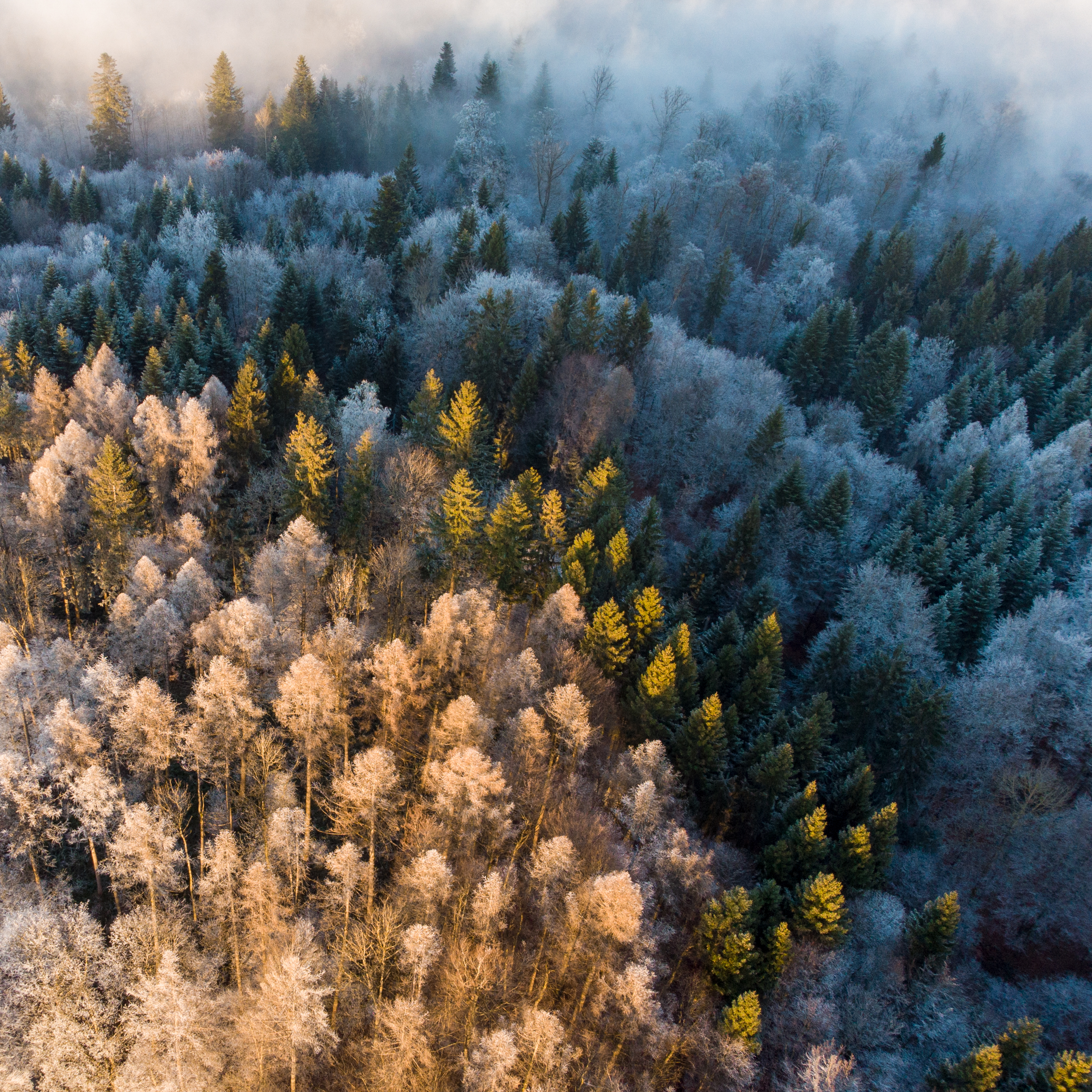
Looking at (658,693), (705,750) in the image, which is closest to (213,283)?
(658,693)

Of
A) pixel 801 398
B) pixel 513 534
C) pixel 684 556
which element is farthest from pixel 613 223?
pixel 513 534

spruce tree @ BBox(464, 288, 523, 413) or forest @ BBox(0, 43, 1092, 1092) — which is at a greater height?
spruce tree @ BBox(464, 288, 523, 413)

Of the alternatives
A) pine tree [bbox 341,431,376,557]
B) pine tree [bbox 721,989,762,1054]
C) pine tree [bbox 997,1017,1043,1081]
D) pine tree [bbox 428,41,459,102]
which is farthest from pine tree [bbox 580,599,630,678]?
pine tree [bbox 428,41,459,102]

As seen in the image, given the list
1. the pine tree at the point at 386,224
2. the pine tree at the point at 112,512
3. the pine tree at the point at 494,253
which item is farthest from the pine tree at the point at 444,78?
the pine tree at the point at 112,512

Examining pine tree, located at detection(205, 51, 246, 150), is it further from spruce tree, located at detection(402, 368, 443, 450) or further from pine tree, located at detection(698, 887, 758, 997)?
pine tree, located at detection(698, 887, 758, 997)

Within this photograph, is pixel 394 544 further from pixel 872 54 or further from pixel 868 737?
pixel 872 54

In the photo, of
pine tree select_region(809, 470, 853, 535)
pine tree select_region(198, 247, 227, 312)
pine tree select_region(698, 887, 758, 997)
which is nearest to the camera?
pine tree select_region(698, 887, 758, 997)
